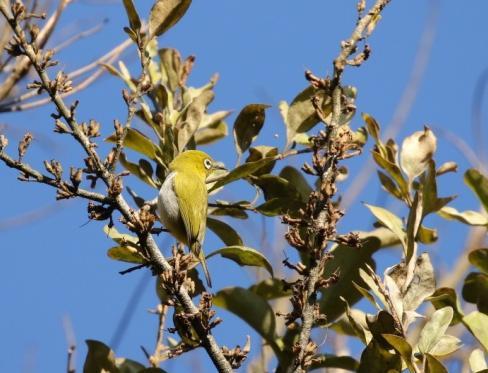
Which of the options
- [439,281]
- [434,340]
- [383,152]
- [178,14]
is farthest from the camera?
[439,281]

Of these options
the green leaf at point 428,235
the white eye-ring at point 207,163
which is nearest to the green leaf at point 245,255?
the green leaf at point 428,235

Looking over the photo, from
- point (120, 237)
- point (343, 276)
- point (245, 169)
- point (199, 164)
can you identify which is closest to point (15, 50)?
point (120, 237)

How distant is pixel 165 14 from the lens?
7.57 feet

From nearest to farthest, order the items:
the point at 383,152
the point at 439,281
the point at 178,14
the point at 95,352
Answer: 1. the point at 95,352
2. the point at 178,14
3. the point at 383,152
4. the point at 439,281

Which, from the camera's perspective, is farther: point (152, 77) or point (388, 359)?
point (152, 77)

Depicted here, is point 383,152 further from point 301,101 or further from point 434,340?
point 434,340

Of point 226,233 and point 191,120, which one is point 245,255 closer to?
point 226,233

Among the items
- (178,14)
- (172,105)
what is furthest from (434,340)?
(172,105)

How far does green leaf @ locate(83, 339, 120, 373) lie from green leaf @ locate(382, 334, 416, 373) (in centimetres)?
78

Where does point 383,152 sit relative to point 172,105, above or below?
below

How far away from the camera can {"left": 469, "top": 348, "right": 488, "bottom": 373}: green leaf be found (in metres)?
1.94

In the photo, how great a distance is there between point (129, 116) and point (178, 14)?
1.51 feet

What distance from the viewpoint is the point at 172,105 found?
2936 millimetres

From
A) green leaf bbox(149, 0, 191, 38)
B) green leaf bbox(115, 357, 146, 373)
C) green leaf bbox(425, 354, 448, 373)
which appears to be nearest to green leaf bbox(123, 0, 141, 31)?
green leaf bbox(149, 0, 191, 38)
